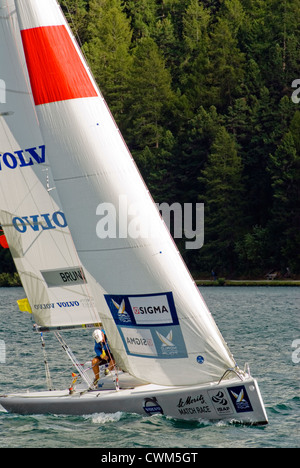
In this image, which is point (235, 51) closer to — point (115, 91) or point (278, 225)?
point (115, 91)

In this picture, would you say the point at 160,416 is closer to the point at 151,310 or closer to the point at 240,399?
the point at 240,399

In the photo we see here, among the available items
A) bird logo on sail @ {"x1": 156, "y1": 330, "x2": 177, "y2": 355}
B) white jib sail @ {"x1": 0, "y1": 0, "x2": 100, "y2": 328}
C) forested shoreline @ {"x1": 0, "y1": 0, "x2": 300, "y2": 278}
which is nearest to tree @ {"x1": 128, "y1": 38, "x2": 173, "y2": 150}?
forested shoreline @ {"x1": 0, "y1": 0, "x2": 300, "y2": 278}

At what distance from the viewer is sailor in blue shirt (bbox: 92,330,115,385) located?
1659cm

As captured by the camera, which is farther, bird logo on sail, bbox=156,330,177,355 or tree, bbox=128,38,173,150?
tree, bbox=128,38,173,150

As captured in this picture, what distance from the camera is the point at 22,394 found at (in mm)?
17094

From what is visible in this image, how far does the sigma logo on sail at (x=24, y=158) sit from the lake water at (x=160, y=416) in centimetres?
441

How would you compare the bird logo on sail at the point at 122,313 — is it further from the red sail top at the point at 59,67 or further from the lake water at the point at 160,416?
the red sail top at the point at 59,67

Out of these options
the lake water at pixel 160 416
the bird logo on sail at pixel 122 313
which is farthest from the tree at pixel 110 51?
the bird logo on sail at pixel 122 313

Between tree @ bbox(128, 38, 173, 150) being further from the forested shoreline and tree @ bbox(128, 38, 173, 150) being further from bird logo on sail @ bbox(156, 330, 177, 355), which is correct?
bird logo on sail @ bbox(156, 330, 177, 355)

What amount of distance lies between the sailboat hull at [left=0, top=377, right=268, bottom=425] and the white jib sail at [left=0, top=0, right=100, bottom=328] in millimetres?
1368

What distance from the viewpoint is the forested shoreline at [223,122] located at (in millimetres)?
62781

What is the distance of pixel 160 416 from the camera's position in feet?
50.6

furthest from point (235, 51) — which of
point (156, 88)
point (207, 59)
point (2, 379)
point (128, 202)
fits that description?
point (128, 202)

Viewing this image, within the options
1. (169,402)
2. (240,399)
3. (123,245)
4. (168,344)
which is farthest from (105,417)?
(123,245)
